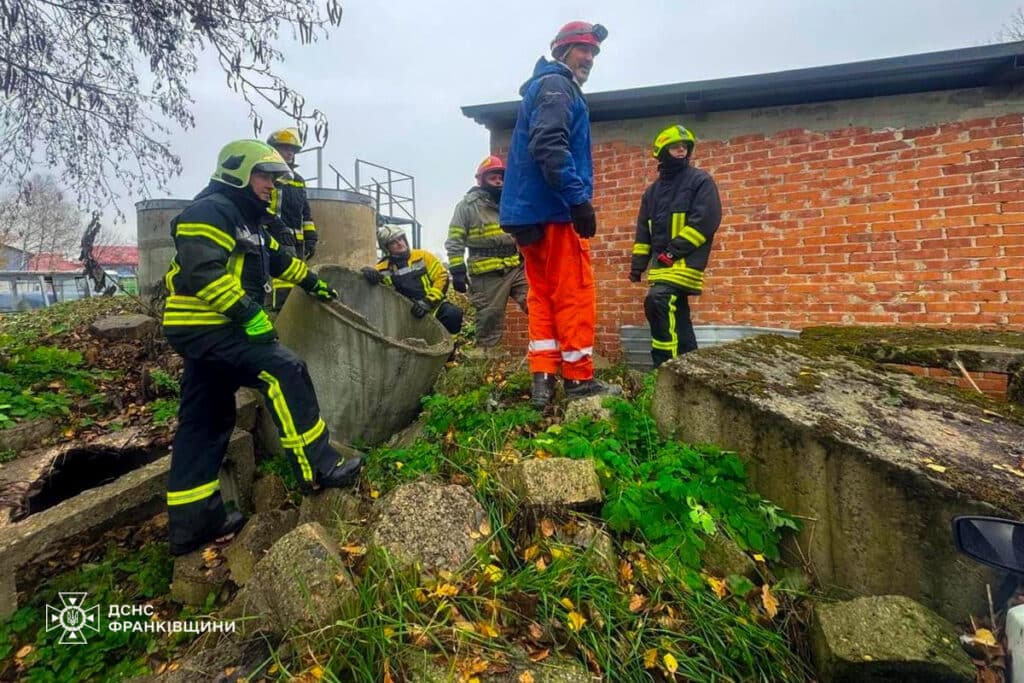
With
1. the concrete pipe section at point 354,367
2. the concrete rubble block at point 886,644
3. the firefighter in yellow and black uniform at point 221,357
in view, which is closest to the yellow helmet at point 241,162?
the firefighter in yellow and black uniform at point 221,357

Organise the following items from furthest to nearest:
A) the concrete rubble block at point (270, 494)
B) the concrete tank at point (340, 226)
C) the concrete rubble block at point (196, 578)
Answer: the concrete tank at point (340, 226), the concrete rubble block at point (270, 494), the concrete rubble block at point (196, 578)

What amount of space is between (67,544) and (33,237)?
35.8m

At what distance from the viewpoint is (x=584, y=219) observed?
303 centimetres

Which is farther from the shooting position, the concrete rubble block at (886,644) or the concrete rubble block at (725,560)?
the concrete rubble block at (725,560)

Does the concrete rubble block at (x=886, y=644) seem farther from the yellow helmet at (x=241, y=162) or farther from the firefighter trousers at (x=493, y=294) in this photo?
the firefighter trousers at (x=493, y=294)

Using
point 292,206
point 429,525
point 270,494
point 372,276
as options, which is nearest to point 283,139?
point 292,206

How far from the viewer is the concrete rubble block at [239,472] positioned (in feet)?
11.4

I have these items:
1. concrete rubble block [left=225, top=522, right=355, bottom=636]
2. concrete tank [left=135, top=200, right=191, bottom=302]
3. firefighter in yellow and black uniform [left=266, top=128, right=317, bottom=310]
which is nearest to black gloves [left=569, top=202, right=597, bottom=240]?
concrete rubble block [left=225, top=522, right=355, bottom=636]

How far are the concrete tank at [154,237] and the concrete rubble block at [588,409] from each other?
320 inches

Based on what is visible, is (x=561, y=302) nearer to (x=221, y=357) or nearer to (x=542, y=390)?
(x=542, y=390)

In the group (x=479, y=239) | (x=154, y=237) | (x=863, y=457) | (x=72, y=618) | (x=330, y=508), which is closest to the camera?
(x=863, y=457)

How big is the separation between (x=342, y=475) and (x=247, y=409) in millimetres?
1477

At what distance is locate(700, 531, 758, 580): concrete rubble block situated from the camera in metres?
2.08

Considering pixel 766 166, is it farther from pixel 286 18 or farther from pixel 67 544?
pixel 67 544
